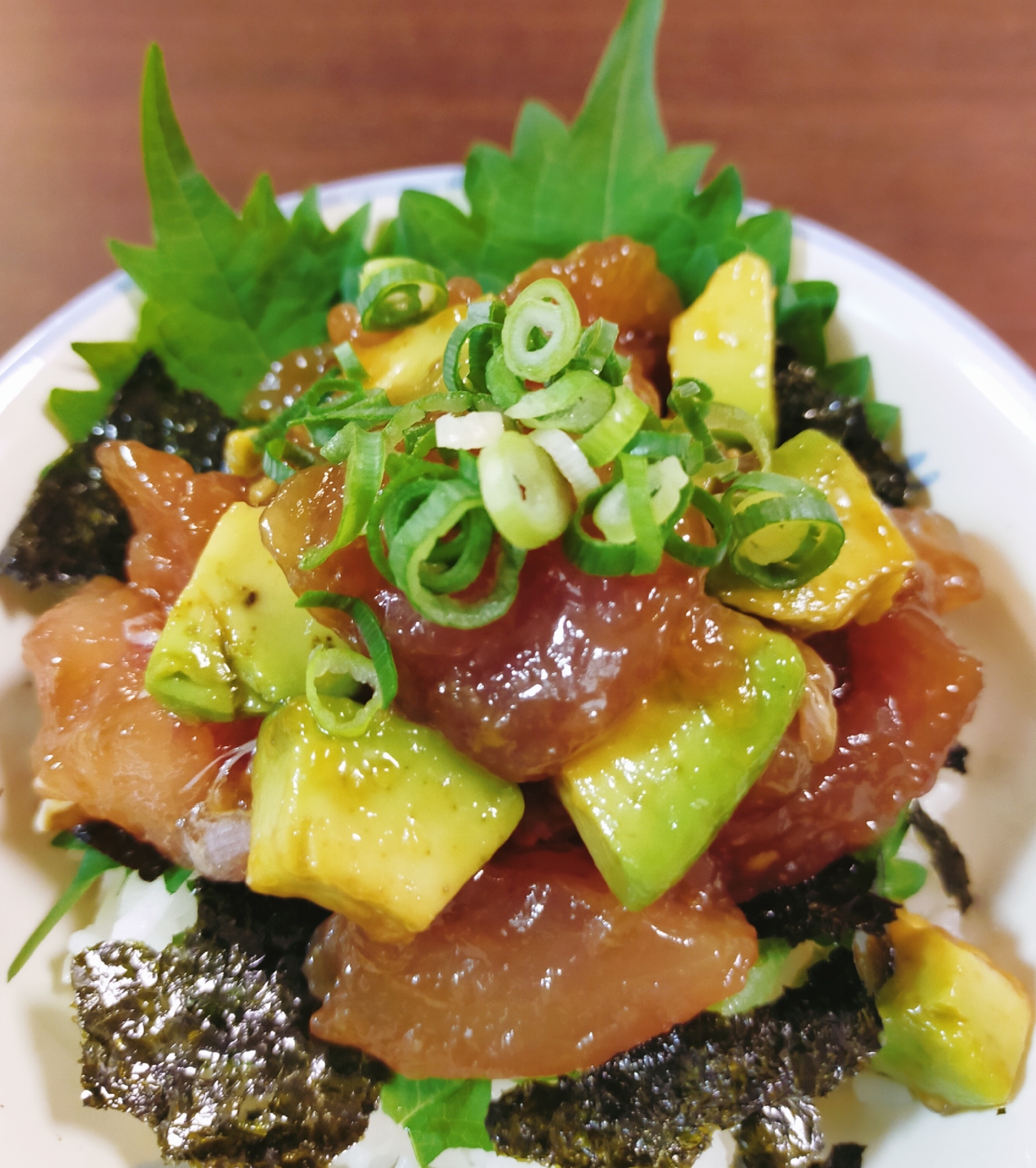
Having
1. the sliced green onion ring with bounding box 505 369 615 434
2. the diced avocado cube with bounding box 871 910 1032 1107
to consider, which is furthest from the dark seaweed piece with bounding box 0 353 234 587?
the diced avocado cube with bounding box 871 910 1032 1107

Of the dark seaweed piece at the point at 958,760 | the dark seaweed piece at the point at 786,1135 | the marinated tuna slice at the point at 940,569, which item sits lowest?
the dark seaweed piece at the point at 786,1135

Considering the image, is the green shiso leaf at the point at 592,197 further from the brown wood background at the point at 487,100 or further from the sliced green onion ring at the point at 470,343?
the brown wood background at the point at 487,100

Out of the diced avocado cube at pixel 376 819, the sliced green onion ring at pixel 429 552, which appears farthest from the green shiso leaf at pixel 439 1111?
the sliced green onion ring at pixel 429 552

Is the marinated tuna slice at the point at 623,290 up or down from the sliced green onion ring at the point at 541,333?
up

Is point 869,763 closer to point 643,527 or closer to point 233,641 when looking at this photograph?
point 643,527

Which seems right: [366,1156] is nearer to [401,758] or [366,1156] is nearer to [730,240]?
[401,758]
